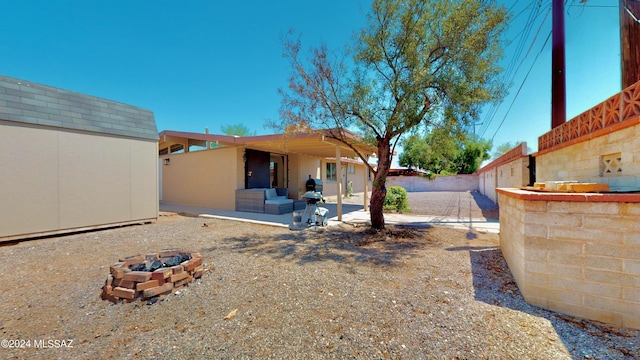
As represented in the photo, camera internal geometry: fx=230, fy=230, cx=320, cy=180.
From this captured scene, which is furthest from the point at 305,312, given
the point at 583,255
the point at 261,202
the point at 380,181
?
the point at 261,202

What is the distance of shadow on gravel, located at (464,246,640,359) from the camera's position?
68.2 inches

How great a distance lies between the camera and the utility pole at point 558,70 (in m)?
5.60

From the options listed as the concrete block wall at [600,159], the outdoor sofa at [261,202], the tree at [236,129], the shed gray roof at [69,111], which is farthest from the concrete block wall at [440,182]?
the shed gray roof at [69,111]

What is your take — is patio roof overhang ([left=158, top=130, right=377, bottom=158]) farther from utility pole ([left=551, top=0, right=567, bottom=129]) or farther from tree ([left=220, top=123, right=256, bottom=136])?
tree ([left=220, top=123, right=256, bottom=136])

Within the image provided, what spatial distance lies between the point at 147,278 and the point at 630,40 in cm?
813

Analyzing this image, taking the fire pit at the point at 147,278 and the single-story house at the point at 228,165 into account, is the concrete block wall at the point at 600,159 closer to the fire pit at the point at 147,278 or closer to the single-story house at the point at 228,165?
the single-story house at the point at 228,165

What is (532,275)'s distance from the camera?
2.42 metres

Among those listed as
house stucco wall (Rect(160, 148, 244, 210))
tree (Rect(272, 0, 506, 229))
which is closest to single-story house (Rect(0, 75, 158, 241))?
house stucco wall (Rect(160, 148, 244, 210))

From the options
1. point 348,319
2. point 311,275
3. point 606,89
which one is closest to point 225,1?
point 311,275

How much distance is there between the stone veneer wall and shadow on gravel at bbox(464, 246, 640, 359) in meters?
0.12

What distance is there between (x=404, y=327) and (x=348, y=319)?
49cm

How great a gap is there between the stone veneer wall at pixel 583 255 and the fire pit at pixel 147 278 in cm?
394

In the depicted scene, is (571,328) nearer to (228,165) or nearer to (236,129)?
(228,165)

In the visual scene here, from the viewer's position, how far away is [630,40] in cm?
391
